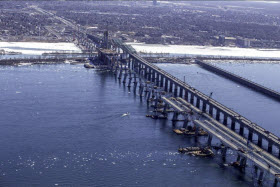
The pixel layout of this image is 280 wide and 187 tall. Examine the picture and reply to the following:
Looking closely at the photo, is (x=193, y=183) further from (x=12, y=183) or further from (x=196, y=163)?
(x=12, y=183)

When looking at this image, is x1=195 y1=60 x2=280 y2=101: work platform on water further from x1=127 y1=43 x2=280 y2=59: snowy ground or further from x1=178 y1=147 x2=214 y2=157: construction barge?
x1=178 y1=147 x2=214 y2=157: construction barge

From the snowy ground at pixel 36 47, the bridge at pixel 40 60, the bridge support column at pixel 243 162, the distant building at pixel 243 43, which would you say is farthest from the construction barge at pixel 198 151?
the distant building at pixel 243 43

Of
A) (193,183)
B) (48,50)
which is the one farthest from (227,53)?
(193,183)

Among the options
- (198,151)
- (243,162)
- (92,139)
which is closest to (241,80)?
(198,151)

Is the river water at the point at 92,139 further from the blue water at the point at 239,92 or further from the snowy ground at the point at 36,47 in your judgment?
the snowy ground at the point at 36,47

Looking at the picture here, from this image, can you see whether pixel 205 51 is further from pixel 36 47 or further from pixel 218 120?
pixel 218 120

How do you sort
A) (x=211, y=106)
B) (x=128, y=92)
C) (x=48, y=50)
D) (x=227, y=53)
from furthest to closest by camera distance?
(x=227, y=53)
(x=48, y=50)
(x=128, y=92)
(x=211, y=106)
